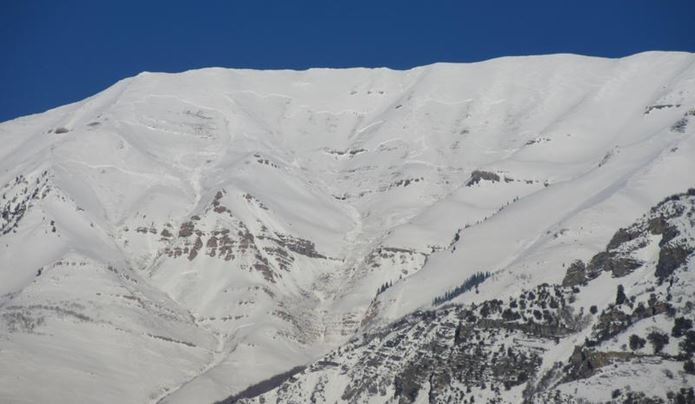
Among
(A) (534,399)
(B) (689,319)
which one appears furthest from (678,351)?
(A) (534,399)

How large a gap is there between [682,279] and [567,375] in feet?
72.8

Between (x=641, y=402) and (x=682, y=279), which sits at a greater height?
(x=682, y=279)

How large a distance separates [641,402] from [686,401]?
17.6ft

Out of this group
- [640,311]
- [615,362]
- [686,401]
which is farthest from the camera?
[640,311]

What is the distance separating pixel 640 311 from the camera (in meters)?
199

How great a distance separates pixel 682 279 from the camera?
19938 centimetres

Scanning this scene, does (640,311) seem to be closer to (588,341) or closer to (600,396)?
(588,341)

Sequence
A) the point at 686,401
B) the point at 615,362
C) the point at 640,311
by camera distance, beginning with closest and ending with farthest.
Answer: the point at 686,401
the point at 615,362
the point at 640,311

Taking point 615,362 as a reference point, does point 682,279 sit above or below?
above

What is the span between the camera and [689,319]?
188 m

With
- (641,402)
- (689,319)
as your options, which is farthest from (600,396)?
(689,319)

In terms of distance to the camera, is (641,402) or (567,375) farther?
(567,375)

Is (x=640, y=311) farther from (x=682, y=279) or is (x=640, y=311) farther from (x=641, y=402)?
(x=641, y=402)

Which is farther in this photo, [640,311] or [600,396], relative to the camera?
[640,311]
